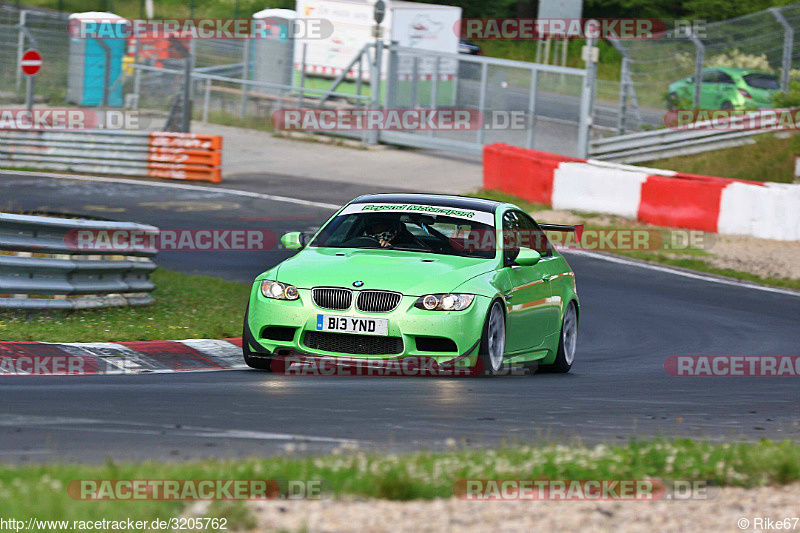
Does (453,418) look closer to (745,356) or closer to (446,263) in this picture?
(446,263)

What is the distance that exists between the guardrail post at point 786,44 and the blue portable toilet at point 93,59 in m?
15.1

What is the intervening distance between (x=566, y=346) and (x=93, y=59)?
26.3 meters

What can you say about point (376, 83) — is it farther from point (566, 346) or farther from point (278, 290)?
point (278, 290)

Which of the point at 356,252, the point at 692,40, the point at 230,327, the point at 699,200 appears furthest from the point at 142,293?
the point at 692,40

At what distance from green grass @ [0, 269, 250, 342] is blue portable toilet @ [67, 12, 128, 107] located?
17181mm

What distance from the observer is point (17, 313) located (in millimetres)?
10797

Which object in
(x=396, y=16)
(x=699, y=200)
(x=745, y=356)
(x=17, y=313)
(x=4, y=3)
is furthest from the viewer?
(x=4, y=3)

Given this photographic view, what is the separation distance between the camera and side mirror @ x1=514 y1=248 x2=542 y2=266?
9766 millimetres

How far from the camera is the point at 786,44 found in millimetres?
24484

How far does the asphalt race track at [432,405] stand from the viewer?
20.6 ft

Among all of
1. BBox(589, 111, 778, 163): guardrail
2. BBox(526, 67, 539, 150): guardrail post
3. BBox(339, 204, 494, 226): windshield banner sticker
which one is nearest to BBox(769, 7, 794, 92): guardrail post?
BBox(589, 111, 778, 163): guardrail

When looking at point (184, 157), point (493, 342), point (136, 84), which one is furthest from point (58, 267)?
point (136, 84)

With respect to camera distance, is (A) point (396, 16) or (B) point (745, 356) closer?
(B) point (745, 356)

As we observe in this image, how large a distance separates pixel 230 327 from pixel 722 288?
7.53m
